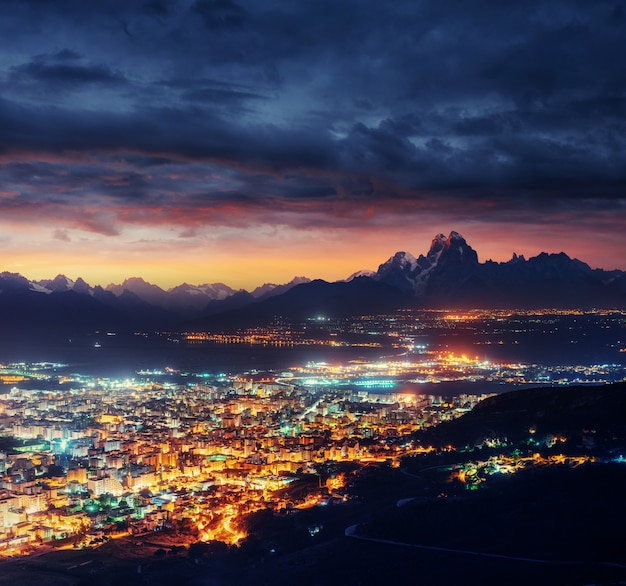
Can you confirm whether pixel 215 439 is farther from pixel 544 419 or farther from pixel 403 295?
pixel 403 295

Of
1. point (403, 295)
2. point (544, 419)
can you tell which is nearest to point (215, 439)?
point (544, 419)

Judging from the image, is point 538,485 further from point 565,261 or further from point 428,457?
point 565,261

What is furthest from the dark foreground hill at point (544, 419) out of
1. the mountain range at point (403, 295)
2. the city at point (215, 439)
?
the mountain range at point (403, 295)

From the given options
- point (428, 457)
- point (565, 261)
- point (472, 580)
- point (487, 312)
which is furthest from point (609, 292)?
point (472, 580)

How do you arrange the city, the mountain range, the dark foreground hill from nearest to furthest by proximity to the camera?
the city
the dark foreground hill
the mountain range

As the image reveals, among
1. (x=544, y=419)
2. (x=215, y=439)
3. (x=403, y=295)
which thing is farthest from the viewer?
(x=403, y=295)

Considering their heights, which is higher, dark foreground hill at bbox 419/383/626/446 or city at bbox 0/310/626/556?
dark foreground hill at bbox 419/383/626/446

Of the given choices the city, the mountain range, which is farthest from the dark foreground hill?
the mountain range

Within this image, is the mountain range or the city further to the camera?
the mountain range

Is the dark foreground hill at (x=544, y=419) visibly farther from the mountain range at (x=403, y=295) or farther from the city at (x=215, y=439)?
the mountain range at (x=403, y=295)

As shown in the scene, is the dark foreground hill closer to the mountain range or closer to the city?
the city

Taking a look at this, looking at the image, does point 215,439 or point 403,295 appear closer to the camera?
point 215,439
